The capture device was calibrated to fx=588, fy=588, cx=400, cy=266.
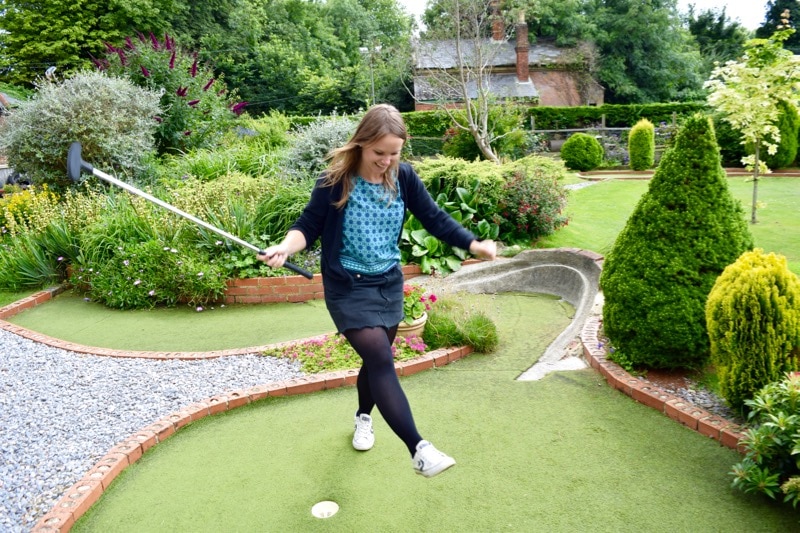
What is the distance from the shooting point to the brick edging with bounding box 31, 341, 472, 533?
2.84m

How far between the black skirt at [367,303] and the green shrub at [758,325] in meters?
1.80

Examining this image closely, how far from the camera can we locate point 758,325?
3.04m

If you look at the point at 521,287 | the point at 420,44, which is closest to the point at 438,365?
the point at 521,287

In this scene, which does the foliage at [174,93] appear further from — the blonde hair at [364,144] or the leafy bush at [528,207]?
the blonde hair at [364,144]

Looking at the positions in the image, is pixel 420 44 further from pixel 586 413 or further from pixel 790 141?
pixel 586 413

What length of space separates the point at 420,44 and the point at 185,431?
14447 mm

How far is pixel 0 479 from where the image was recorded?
3.19 m

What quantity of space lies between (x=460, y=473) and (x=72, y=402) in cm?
290

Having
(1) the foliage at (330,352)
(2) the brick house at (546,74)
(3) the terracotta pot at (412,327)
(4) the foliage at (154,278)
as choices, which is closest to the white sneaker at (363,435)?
(1) the foliage at (330,352)

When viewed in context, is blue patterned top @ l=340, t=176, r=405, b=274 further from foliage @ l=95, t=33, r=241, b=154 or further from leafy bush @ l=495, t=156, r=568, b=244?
foliage @ l=95, t=33, r=241, b=154

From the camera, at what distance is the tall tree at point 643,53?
109 ft

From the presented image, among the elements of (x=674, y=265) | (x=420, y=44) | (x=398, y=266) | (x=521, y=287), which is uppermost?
(x=420, y=44)

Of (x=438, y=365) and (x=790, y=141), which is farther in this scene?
(x=790, y=141)

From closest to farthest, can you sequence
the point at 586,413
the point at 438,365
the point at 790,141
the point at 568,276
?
the point at 586,413 < the point at 438,365 < the point at 568,276 < the point at 790,141
